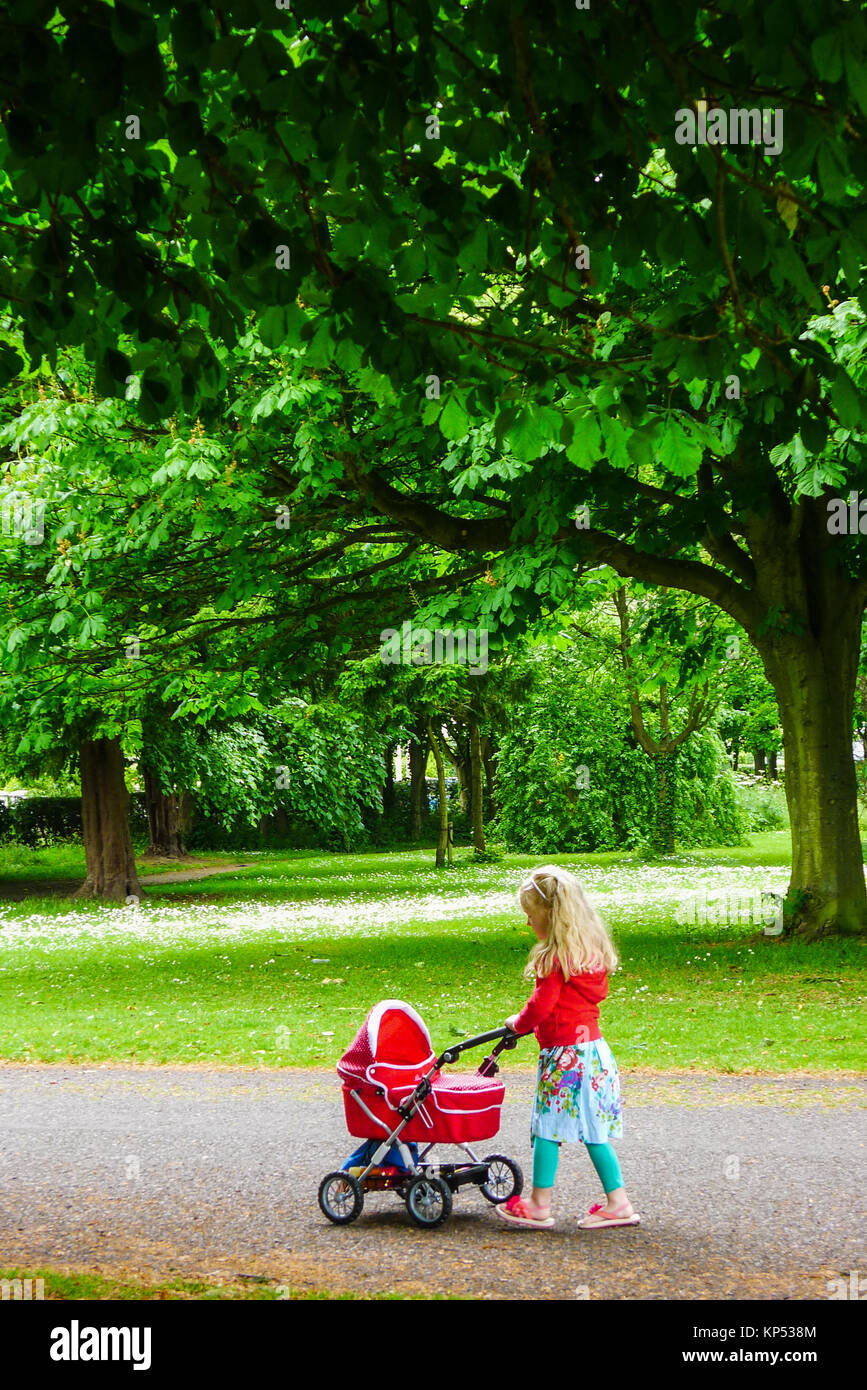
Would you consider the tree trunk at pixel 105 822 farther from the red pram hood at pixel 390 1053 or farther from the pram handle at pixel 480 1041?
the pram handle at pixel 480 1041

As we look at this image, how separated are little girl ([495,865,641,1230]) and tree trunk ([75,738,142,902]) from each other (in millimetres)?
Result: 19979

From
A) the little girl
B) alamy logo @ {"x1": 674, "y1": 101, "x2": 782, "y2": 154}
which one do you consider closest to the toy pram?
the little girl

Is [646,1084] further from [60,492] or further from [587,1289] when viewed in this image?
[60,492]

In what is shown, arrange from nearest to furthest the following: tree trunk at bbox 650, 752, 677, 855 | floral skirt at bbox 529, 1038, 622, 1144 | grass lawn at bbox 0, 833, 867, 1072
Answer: floral skirt at bbox 529, 1038, 622, 1144 < grass lawn at bbox 0, 833, 867, 1072 < tree trunk at bbox 650, 752, 677, 855

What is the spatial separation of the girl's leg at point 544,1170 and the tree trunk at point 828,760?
9.10m

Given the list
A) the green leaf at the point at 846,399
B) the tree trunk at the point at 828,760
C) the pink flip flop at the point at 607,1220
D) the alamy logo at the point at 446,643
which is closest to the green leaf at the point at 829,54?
the green leaf at the point at 846,399

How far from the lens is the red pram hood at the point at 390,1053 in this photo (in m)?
5.38

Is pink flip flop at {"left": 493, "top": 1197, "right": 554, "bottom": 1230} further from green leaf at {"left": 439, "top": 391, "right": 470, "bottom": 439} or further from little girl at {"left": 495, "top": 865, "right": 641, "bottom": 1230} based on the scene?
green leaf at {"left": 439, "top": 391, "right": 470, "bottom": 439}

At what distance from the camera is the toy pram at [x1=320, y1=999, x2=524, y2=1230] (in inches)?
210

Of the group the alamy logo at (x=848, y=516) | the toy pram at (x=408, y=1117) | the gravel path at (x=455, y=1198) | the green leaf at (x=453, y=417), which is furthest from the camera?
the alamy logo at (x=848, y=516)

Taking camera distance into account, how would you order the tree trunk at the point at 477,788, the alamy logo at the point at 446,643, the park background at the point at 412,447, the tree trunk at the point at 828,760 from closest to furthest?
1. the park background at the point at 412,447
2. the alamy logo at the point at 446,643
3. the tree trunk at the point at 828,760
4. the tree trunk at the point at 477,788

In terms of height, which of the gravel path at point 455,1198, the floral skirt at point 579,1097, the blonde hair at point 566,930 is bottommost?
the gravel path at point 455,1198

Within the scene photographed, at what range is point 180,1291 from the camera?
4629 mm
